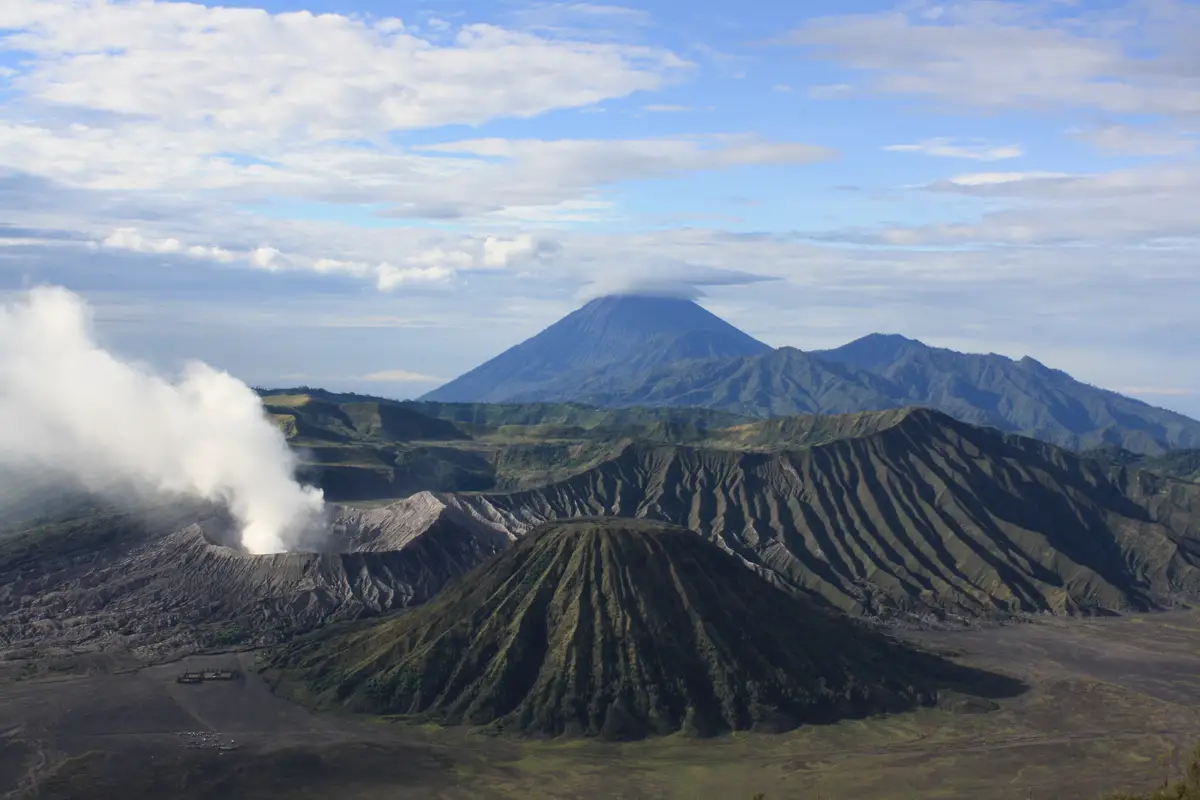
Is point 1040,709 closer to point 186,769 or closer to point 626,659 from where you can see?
point 626,659

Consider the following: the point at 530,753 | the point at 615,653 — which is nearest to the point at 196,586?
the point at 615,653

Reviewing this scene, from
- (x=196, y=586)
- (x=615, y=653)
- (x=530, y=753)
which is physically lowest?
(x=530, y=753)

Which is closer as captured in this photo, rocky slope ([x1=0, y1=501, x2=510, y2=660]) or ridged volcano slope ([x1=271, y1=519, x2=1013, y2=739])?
ridged volcano slope ([x1=271, y1=519, x2=1013, y2=739])

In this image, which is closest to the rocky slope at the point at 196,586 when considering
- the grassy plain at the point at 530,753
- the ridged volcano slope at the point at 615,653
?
the ridged volcano slope at the point at 615,653

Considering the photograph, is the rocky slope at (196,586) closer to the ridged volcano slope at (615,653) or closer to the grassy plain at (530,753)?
the ridged volcano slope at (615,653)

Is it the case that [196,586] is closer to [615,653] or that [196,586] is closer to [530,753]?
[615,653]

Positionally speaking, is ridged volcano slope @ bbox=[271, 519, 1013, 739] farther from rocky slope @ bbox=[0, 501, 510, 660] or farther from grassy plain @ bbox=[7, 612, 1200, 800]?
rocky slope @ bbox=[0, 501, 510, 660]

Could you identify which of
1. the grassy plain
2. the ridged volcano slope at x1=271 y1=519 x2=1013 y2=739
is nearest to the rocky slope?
the ridged volcano slope at x1=271 y1=519 x2=1013 y2=739

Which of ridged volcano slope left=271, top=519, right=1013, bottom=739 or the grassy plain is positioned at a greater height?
ridged volcano slope left=271, top=519, right=1013, bottom=739
